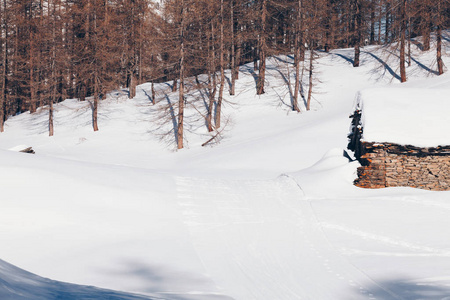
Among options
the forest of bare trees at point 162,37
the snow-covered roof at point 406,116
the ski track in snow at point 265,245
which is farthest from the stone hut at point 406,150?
the forest of bare trees at point 162,37

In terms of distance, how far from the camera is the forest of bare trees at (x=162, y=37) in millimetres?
27156

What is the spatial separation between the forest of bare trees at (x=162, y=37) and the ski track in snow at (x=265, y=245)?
43.4 feet

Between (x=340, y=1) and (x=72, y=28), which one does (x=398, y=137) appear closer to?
(x=72, y=28)

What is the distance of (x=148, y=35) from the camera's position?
3300 cm

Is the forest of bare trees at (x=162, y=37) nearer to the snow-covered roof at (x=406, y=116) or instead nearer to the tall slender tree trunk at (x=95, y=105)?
the tall slender tree trunk at (x=95, y=105)

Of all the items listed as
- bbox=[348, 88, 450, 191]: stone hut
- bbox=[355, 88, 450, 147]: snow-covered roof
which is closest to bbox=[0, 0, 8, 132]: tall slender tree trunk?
bbox=[355, 88, 450, 147]: snow-covered roof

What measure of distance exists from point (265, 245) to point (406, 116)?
7.34 metres

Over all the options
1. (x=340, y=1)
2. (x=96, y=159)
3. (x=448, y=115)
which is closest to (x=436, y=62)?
(x=340, y=1)

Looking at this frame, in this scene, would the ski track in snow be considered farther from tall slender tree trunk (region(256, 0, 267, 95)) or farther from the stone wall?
tall slender tree trunk (region(256, 0, 267, 95))

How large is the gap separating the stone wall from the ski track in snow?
86.5 inches

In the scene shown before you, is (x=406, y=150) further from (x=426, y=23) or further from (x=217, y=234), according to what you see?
(x=426, y=23)

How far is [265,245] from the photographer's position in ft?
26.7

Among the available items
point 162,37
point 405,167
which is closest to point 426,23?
point 162,37

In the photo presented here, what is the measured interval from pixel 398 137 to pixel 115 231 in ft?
27.1
